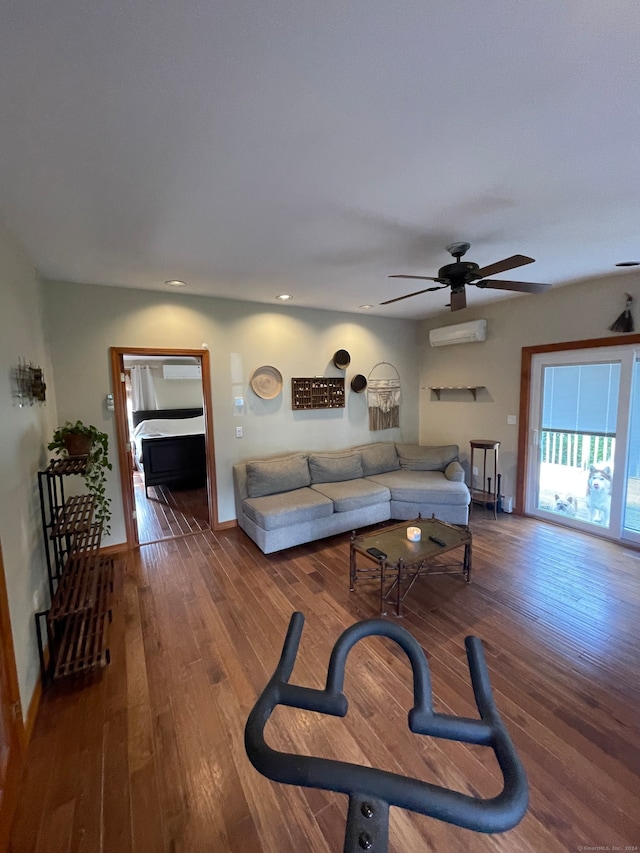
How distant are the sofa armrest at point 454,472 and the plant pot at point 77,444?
3.69m

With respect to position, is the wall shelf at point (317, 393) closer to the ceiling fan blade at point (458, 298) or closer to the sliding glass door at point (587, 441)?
the ceiling fan blade at point (458, 298)

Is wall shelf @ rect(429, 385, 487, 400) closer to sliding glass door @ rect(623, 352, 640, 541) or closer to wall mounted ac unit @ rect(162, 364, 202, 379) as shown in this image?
sliding glass door @ rect(623, 352, 640, 541)

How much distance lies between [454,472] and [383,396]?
1.51 metres

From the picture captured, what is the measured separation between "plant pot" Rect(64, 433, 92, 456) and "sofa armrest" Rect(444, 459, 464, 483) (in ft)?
12.1

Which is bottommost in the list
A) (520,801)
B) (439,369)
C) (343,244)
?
(520,801)

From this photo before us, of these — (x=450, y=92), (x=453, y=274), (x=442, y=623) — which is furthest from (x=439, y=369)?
(x=450, y=92)

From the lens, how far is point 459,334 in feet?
15.4

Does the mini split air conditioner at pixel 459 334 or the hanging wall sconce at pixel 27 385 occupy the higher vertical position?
the mini split air conditioner at pixel 459 334

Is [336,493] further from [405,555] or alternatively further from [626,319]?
[626,319]

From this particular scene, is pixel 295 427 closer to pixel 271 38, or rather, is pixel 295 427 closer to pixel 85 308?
pixel 85 308

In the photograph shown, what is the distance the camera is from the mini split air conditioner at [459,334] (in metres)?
4.52

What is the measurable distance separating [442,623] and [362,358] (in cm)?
344

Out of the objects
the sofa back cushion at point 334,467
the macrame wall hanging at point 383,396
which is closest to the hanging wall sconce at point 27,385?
the sofa back cushion at point 334,467

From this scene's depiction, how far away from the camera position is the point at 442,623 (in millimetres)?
2408
